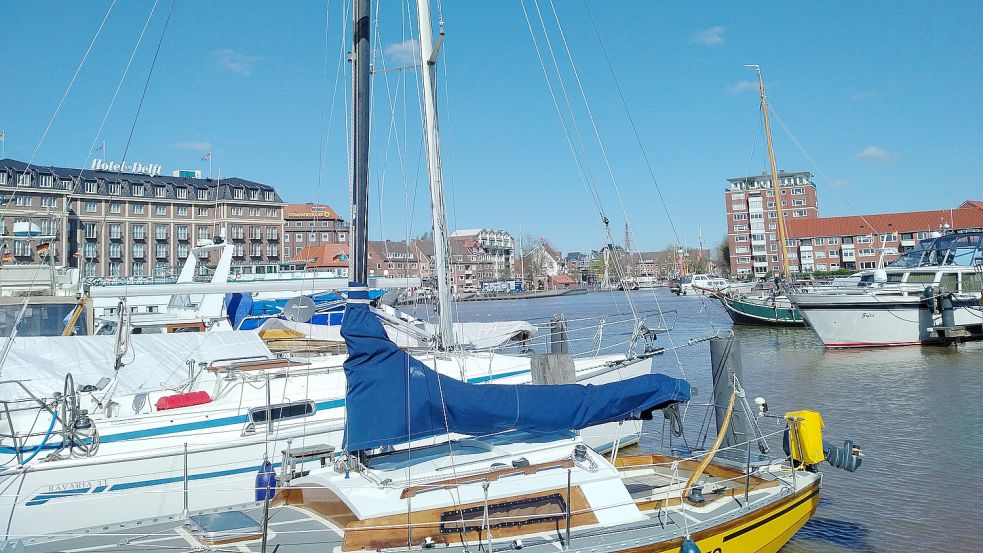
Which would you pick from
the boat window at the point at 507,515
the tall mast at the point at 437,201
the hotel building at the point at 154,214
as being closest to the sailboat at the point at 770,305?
the tall mast at the point at 437,201

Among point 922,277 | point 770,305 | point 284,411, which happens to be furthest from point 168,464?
point 770,305

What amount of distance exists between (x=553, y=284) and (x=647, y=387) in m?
169

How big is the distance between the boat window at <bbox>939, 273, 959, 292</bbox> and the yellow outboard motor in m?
34.0

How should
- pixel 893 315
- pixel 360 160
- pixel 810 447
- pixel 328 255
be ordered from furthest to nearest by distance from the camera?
pixel 328 255, pixel 893 315, pixel 810 447, pixel 360 160

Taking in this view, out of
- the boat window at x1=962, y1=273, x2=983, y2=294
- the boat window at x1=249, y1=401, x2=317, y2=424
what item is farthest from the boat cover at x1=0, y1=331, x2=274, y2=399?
the boat window at x1=962, y1=273, x2=983, y2=294

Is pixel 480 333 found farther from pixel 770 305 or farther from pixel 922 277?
pixel 770 305

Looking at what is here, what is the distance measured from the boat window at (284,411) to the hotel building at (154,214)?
7039 centimetres

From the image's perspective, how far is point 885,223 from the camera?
323ft

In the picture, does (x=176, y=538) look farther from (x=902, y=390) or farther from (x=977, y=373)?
(x=977, y=373)

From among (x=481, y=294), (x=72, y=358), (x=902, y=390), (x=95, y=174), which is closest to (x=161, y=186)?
(x=95, y=174)

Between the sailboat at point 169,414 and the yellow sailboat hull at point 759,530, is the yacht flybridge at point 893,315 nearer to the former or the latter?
the sailboat at point 169,414

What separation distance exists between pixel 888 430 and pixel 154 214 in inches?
3459

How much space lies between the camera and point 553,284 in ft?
582

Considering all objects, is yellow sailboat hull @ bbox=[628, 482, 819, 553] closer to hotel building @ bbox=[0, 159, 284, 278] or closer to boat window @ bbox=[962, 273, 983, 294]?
boat window @ bbox=[962, 273, 983, 294]
